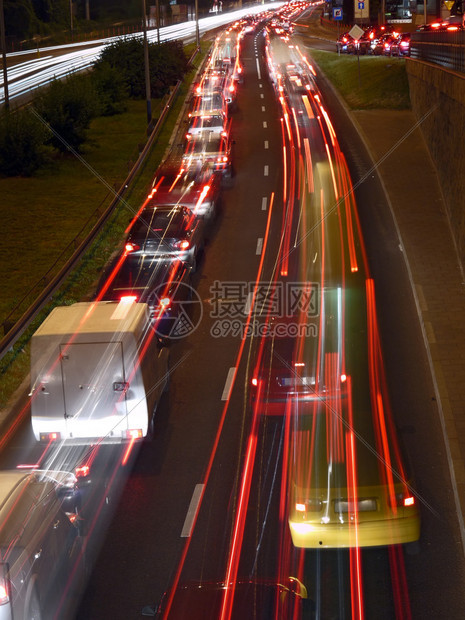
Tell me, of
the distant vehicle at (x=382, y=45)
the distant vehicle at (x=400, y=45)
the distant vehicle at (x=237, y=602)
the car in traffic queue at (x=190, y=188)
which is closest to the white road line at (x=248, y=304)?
the car in traffic queue at (x=190, y=188)

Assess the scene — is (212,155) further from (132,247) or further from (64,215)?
(132,247)

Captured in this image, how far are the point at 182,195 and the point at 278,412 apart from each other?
1429 cm

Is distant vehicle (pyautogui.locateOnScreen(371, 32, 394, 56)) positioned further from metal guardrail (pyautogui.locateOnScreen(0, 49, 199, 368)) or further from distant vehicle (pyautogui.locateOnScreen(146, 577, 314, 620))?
distant vehicle (pyautogui.locateOnScreen(146, 577, 314, 620))

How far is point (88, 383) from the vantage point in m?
11.9

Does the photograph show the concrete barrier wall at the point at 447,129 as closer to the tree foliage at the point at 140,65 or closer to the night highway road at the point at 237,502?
the night highway road at the point at 237,502

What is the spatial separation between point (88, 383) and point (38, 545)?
4.47 meters

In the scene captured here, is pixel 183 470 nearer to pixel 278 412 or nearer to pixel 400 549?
pixel 278 412

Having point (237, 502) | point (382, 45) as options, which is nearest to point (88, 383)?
point (237, 502)

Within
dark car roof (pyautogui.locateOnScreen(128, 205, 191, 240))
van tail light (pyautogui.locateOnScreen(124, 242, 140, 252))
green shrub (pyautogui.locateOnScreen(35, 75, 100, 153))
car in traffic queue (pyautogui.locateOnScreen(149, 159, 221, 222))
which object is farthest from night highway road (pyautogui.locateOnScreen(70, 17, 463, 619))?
green shrub (pyautogui.locateOnScreen(35, 75, 100, 153))

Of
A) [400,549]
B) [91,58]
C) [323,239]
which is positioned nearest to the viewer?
[400,549]

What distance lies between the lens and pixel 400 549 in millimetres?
9883

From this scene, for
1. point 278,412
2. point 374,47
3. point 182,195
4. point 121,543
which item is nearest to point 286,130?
point 182,195

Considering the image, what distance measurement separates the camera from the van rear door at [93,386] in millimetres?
11844

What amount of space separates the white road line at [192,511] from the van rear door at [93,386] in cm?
159
